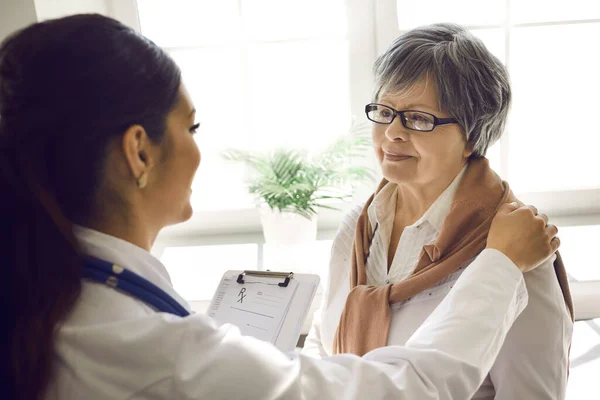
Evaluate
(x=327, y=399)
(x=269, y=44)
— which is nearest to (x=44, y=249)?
(x=327, y=399)

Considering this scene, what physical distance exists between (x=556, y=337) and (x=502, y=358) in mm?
113

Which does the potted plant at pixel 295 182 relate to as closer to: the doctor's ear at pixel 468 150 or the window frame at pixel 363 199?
the window frame at pixel 363 199

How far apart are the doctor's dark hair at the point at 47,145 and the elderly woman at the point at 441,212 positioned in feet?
2.37

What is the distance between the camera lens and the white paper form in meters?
1.17

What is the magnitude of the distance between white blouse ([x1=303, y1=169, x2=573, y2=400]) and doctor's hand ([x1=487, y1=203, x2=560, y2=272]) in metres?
0.07

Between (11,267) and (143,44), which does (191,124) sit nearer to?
(143,44)

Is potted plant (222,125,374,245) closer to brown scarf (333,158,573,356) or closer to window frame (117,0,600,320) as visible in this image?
window frame (117,0,600,320)

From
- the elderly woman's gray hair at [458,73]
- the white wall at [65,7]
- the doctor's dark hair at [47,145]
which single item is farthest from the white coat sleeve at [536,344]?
the white wall at [65,7]

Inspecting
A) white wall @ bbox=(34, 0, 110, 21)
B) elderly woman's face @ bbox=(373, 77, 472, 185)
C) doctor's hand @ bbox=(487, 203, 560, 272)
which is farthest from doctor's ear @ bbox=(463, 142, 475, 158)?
white wall @ bbox=(34, 0, 110, 21)

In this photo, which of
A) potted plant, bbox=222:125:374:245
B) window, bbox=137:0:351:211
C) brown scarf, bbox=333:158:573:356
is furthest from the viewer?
window, bbox=137:0:351:211

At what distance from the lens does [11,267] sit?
81 cm

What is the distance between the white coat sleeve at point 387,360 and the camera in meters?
0.83

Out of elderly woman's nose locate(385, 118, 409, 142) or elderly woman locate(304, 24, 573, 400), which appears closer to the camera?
elderly woman locate(304, 24, 573, 400)

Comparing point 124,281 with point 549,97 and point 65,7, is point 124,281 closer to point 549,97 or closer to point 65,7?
point 65,7
